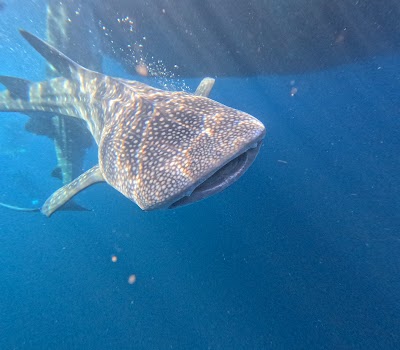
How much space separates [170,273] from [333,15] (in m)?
11.1

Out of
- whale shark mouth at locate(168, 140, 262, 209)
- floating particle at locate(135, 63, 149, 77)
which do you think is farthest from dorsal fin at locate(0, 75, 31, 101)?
whale shark mouth at locate(168, 140, 262, 209)

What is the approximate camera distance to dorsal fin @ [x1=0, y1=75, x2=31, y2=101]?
7012mm

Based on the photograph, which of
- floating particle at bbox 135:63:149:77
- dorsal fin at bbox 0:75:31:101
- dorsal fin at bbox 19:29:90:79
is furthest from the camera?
floating particle at bbox 135:63:149:77

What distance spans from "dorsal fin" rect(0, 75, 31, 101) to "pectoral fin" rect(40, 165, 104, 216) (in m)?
3.99

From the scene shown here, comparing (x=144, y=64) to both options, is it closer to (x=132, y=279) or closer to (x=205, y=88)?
(x=205, y=88)

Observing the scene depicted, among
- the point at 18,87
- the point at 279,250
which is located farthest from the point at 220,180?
the point at 18,87

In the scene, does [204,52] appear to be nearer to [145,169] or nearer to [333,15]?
[333,15]

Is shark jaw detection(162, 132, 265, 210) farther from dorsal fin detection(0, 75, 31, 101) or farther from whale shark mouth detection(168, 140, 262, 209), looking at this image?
dorsal fin detection(0, 75, 31, 101)

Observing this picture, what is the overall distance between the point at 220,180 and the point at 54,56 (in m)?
5.12

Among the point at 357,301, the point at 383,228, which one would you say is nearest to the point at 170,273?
the point at 357,301

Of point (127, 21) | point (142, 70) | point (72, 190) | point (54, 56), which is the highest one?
point (127, 21)

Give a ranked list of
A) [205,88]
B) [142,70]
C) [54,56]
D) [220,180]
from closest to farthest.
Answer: [220,180] < [54,56] < [205,88] < [142,70]

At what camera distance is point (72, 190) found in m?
5.09

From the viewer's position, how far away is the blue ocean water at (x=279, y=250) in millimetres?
5609
